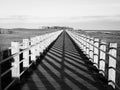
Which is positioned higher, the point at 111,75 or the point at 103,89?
the point at 111,75

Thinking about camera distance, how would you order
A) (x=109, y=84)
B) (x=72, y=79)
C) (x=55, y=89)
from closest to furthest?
(x=55, y=89) < (x=109, y=84) < (x=72, y=79)

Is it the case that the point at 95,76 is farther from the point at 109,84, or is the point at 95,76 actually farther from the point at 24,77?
the point at 24,77

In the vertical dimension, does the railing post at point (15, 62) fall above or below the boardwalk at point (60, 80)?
above

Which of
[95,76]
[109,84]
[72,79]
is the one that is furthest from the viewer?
[95,76]

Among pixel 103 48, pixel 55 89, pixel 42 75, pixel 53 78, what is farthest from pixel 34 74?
pixel 103 48

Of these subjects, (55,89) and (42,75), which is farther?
(42,75)

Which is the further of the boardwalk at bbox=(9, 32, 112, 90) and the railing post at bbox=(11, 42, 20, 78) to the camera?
the railing post at bbox=(11, 42, 20, 78)

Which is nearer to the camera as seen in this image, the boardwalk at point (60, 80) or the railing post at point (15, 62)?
the boardwalk at point (60, 80)

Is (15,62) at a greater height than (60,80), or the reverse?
(15,62)

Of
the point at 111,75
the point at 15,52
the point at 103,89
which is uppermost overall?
the point at 15,52

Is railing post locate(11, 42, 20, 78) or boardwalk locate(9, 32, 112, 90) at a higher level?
railing post locate(11, 42, 20, 78)

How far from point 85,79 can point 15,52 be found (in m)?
2.45

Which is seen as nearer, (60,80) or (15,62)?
(15,62)

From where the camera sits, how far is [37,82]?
19.9ft
